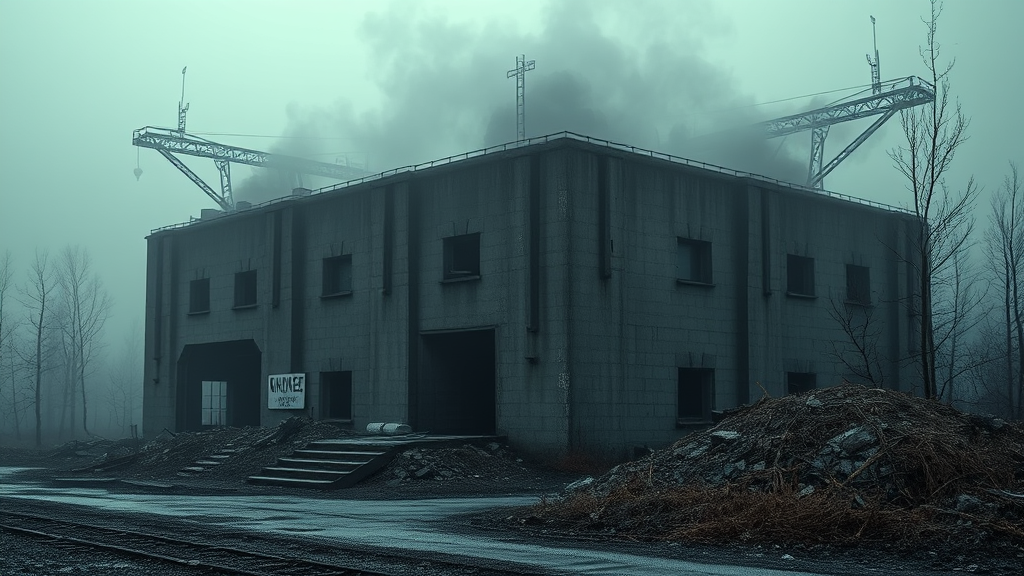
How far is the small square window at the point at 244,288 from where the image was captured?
3669cm

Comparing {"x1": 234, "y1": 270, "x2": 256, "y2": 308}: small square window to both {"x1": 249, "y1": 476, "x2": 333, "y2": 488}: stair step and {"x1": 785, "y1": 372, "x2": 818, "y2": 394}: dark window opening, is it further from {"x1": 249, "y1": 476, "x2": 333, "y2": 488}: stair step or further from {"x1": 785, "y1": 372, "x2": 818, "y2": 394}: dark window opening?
{"x1": 785, "y1": 372, "x2": 818, "y2": 394}: dark window opening

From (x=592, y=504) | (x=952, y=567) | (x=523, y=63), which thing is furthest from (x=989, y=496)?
(x=523, y=63)

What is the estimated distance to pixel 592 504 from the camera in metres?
14.7

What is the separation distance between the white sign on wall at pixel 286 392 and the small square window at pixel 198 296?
6471 millimetres

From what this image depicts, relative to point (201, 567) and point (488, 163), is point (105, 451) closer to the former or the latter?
point (488, 163)

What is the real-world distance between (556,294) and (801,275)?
10543 millimetres

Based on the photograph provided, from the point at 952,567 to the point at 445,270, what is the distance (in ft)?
64.6

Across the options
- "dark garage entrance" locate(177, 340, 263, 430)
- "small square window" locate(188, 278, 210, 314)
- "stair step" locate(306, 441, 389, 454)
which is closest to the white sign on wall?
"dark garage entrance" locate(177, 340, 263, 430)

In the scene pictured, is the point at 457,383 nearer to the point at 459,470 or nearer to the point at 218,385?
the point at 459,470

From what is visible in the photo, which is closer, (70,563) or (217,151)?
(70,563)

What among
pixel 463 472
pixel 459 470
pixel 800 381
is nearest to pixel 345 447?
pixel 459 470

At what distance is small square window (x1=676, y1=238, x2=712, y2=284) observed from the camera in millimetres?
29312

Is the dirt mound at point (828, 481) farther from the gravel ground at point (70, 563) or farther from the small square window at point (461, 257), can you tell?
the small square window at point (461, 257)

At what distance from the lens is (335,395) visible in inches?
1280
